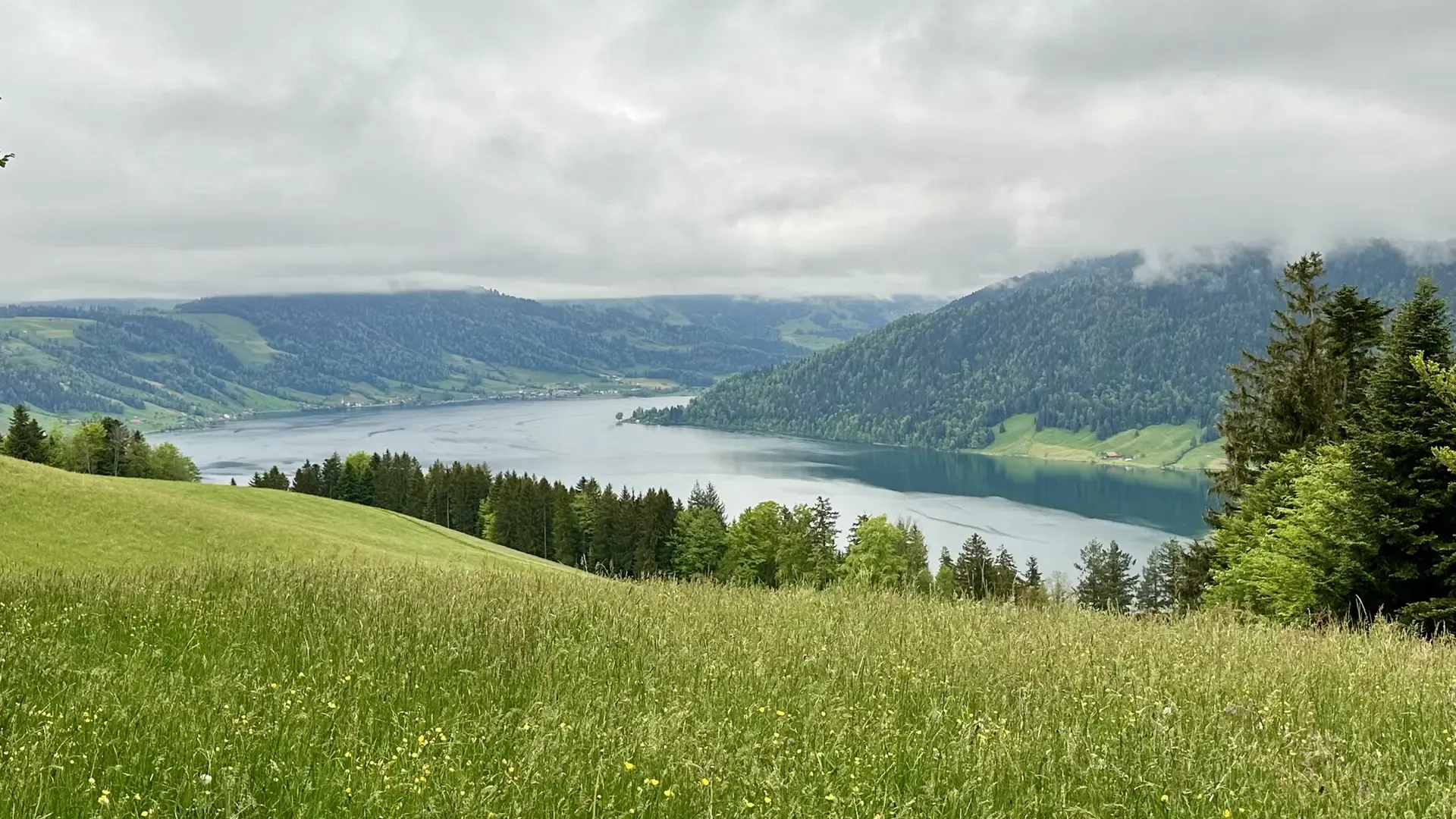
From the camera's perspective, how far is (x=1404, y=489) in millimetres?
24469

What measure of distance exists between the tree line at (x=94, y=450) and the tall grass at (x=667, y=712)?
91.3 meters

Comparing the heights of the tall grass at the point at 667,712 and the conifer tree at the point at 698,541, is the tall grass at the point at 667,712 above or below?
above

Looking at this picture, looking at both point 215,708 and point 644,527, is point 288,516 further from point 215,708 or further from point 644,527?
point 644,527

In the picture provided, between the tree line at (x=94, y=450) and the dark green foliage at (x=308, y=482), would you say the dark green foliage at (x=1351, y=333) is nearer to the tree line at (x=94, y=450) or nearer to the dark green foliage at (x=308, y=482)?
the tree line at (x=94, y=450)

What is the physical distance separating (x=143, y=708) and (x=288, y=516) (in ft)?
121

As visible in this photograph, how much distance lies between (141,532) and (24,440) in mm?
71479

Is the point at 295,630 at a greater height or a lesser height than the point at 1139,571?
greater

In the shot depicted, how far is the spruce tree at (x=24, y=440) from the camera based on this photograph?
78000 mm

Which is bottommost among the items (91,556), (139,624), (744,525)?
(744,525)

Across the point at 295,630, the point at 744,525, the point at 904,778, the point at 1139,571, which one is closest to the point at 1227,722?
the point at 904,778

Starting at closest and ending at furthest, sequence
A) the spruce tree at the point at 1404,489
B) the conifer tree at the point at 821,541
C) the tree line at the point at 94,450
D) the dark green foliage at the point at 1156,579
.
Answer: the spruce tree at the point at 1404,489
the conifer tree at the point at 821,541
the tree line at the point at 94,450
the dark green foliage at the point at 1156,579

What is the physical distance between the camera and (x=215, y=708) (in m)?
4.47

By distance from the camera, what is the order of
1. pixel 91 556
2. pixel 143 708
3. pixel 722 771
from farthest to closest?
pixel 91 556 < pixel 143 708 < pixel 722 771

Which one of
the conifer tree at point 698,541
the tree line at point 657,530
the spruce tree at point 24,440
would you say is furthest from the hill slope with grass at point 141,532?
the spruce tree at point 24,440
